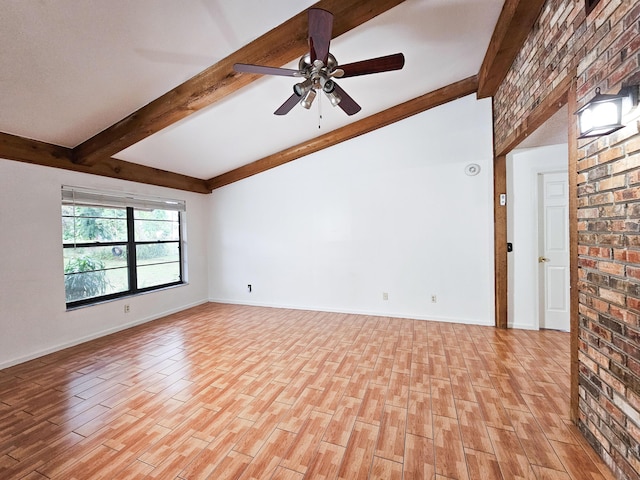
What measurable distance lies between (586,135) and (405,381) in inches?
83.6

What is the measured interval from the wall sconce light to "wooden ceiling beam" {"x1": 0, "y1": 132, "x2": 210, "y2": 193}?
479cm

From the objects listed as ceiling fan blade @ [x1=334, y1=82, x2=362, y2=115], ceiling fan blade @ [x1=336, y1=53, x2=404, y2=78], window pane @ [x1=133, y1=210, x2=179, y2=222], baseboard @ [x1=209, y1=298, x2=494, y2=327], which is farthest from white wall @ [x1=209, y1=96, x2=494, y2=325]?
ceiling fan blade @ [x1=336, y1=53, x2=404, y2=78]

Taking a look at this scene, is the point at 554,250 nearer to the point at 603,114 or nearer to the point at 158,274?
the point at 603,114

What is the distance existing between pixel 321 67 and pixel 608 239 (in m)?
1.99

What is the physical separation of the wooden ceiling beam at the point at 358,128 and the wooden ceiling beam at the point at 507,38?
1.16ft

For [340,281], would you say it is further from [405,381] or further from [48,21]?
[48,21]

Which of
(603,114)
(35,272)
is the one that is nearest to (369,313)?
(603,114)

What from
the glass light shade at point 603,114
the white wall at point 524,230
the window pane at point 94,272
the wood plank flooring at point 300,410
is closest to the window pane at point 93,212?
the window pane at point 94,272

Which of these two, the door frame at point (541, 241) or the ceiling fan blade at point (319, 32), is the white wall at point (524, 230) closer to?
the door frame at point (541, 241)

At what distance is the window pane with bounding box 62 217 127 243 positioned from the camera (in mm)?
3443

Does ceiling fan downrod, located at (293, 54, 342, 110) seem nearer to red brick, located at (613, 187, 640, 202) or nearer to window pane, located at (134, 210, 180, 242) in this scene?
red brick, located at (613, 187, 640, 202)

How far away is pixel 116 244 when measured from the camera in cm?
400

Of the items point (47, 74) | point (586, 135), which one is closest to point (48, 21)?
point (47, 74)

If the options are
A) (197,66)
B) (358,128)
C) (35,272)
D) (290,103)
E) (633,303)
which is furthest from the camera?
(358,128)
